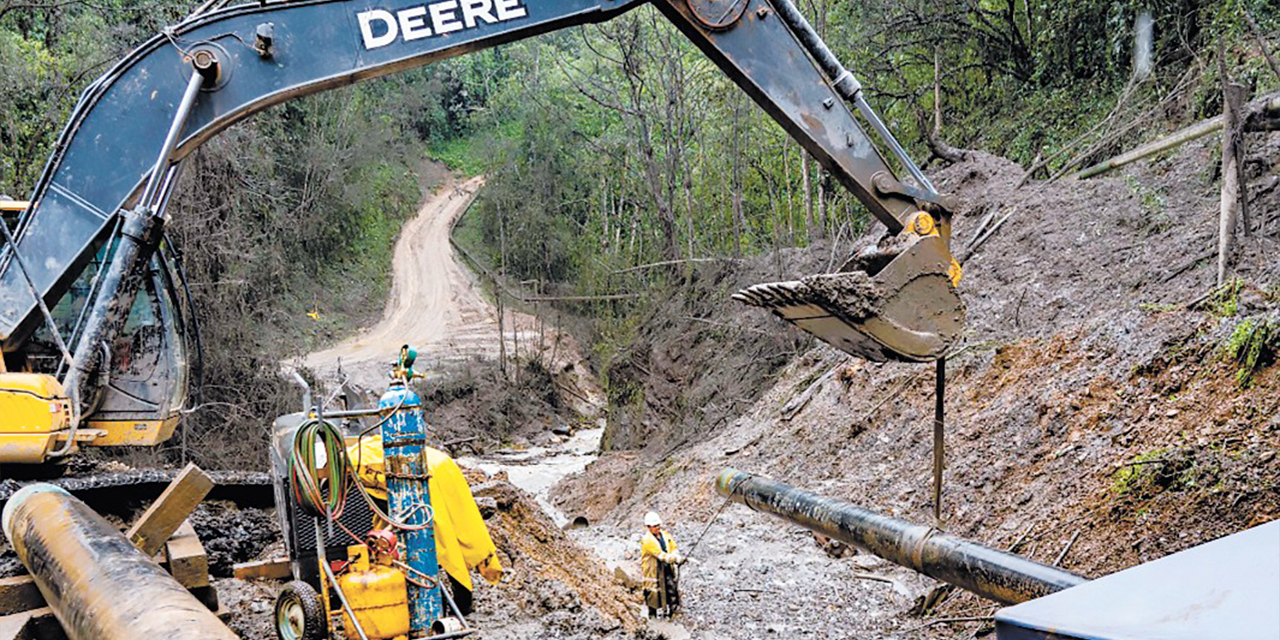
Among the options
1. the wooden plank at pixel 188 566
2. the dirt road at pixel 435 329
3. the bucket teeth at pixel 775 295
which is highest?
the dirt road at pixel 435 329

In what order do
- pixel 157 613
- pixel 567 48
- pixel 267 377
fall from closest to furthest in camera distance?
pixel 157 613 → pixel 267 377 → pixel 567 48

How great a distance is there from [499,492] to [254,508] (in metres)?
1.82

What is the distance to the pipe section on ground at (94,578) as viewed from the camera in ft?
9.46

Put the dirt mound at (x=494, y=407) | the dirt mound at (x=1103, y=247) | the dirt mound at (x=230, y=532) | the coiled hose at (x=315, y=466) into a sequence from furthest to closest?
the dirt mound at (x=494, y=407), the dirt mound at (x=1103, y=247), the dirt mound at (x=230, y=532), the coiled hose at (x=315, y=466)

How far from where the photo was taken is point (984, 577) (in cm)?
484

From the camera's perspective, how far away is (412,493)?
13.2 ft

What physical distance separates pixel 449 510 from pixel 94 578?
139 cm

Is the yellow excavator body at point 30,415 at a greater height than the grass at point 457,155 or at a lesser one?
lesser

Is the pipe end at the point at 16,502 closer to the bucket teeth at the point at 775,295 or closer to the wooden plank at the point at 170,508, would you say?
the wooden plank at the point at 170,508

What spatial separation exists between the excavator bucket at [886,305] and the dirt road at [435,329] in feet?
59.4

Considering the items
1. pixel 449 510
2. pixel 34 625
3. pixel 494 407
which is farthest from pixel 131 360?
pixel 494 407

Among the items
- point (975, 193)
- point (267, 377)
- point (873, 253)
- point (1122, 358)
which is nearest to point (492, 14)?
point (873, 253)

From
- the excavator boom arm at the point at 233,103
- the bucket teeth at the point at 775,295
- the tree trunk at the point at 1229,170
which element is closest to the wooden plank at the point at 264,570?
the excavator boom arm at the point at 233,103

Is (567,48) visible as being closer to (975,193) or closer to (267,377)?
(267,377)
